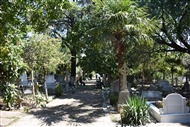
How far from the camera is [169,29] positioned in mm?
16641

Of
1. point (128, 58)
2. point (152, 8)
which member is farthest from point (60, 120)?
point (152, 8)

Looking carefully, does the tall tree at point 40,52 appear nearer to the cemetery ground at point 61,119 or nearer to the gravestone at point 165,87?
the cemetery ground at point 61,119

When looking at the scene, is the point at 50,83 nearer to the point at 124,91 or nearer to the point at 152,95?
the point at 152,95

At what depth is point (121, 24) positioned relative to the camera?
9977 millimetres

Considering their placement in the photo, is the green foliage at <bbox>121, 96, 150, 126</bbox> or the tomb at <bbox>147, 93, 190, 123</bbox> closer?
the green foliage at <bbox>121, 96, 150, 126</bbox>

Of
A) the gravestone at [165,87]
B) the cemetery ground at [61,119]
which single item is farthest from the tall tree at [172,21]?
the cemetery ground at [61,119]

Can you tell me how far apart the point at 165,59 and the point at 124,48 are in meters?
10.4

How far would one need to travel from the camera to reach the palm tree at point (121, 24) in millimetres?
10023

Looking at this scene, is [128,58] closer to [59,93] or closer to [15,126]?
[59,93]

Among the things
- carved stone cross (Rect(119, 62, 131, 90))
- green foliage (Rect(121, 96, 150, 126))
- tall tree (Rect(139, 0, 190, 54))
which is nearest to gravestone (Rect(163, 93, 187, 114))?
green foliage (Rect(121, 96, 150, 126))

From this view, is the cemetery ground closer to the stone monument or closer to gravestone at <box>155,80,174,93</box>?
the stone monument

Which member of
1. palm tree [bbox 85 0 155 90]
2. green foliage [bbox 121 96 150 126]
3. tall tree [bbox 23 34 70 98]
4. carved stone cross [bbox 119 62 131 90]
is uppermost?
palm tree [bbox 85 0 155 90]

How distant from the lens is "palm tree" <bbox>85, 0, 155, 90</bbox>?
10023 mm

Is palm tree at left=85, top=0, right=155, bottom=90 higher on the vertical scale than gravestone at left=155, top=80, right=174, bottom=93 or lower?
higher
